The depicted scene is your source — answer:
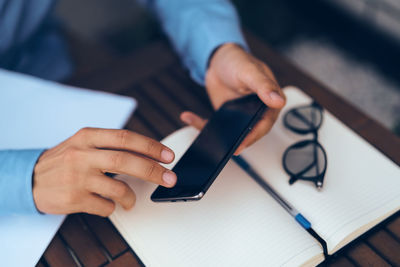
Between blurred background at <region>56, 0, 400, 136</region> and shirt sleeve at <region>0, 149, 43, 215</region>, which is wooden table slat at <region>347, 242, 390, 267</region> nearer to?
shirt sleeve at <region>0, 149, 43, 215</region>

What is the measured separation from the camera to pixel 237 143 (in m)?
0.56

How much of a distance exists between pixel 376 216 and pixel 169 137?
0.38 metres

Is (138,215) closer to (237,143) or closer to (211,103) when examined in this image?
(237,143)

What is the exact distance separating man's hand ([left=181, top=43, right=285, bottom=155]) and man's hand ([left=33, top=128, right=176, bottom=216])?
0.15 meters

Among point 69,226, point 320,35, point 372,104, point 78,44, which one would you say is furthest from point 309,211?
point 320,35

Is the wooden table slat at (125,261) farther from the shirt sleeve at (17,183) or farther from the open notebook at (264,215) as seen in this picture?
the shirt sleeve at (17,183)

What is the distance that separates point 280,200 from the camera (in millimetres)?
566

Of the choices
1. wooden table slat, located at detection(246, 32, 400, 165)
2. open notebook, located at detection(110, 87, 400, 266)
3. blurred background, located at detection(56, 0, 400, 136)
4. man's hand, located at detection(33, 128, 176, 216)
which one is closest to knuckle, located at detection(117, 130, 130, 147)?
man's hand, located at detection(33, 128, 176, 216)

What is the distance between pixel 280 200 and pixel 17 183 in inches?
17.5

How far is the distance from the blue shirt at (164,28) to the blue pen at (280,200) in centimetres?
30

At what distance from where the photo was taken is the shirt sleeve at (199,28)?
2.76ft

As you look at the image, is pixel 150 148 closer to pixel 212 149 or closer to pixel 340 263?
pixel 212 149

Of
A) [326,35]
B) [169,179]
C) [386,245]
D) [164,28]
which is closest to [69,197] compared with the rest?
[169,179]

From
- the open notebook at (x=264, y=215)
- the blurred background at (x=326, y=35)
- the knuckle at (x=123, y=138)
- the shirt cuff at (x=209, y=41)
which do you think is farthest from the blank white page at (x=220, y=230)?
the blurred background at (x=326, y=35)
